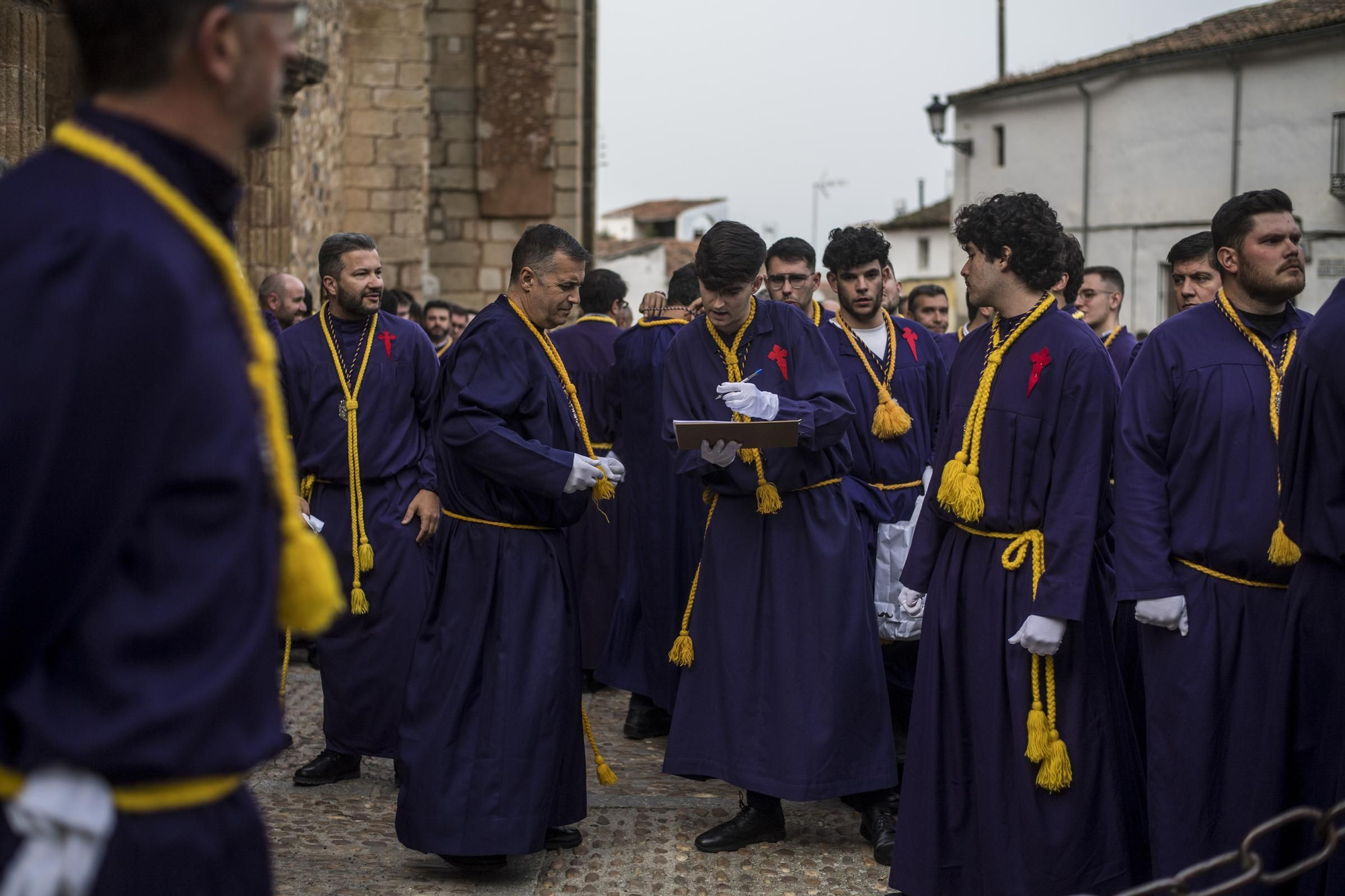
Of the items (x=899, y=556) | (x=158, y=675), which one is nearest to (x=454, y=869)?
(x=899, y=556)

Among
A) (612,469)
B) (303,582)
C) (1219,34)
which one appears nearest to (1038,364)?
(612,469)

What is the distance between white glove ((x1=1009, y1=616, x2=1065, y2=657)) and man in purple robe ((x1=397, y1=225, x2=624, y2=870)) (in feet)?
4.68

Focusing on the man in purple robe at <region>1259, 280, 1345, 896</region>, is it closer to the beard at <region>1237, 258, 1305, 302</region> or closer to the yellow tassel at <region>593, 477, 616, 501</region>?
the beard at <region>1237, 258, 1305, 302</region>

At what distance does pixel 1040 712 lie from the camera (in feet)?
12.9

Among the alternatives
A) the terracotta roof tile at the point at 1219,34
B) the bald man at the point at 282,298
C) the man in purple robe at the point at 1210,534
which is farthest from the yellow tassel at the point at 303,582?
the terracotta roof tile at the point at 1219,34

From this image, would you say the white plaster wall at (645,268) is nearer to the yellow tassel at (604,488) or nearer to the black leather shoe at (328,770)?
the black leather shoe at (328,770)

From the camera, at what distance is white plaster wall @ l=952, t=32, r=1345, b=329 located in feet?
84.1

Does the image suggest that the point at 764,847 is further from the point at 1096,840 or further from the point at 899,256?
the point at 899,256

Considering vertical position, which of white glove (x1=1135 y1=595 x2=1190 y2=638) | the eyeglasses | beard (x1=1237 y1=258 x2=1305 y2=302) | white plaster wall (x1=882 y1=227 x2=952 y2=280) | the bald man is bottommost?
white glove (x1=1135 y1=595 x2=1190 y2=638)

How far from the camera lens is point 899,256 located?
1863 inches

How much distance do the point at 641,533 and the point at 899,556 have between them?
1.75 meters

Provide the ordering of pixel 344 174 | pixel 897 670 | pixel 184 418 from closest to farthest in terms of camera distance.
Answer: pixel 184 418 < pixel 897 670 < pixel 344 174

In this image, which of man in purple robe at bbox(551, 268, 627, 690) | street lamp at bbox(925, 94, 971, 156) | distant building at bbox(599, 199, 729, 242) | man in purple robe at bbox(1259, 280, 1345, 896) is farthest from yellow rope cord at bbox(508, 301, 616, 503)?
distant building at bbox(599, 199, 729, 242)

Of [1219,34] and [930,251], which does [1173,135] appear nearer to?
[1219,34]
